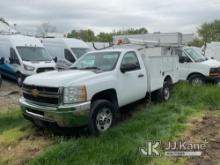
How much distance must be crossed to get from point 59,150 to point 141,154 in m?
1.45

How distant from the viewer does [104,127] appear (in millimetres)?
6391

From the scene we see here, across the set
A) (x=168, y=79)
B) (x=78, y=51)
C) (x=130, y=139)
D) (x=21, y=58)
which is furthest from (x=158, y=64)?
(x=78, y=51)

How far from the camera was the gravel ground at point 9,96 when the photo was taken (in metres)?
9.54

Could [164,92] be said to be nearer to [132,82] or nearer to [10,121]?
[132,82]

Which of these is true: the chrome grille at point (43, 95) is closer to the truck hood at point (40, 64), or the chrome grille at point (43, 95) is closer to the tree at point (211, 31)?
the truck hood at point (40, 64)

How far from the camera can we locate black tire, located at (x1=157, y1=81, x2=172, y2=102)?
9445mm

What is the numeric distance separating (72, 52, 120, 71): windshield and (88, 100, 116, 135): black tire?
971mm

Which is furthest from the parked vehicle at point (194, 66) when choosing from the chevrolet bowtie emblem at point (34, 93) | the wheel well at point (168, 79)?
the chevrolet bowtie emblem at point (34, 93)

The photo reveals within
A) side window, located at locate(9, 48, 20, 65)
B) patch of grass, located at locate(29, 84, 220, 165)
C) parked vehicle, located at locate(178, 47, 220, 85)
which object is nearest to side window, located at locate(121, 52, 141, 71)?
patch of grass, located at locate(29, 84, 220, 165)

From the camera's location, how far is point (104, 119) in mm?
6371

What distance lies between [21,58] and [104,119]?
28.4 ft

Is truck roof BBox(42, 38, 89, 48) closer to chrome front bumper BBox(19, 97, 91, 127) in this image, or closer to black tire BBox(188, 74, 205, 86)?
black tire BBox(188, 74, 205, 86)

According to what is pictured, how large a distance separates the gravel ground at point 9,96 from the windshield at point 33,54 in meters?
1.47
